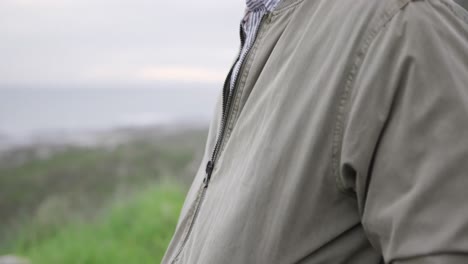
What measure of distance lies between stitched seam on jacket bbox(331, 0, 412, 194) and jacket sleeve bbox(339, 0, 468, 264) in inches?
0.4

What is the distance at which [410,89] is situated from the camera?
95 cm

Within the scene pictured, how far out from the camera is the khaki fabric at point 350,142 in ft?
3.03

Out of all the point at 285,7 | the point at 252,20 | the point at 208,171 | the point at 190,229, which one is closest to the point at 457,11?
the point at 285,7

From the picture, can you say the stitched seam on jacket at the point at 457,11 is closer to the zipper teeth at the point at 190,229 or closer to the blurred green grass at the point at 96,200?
the zipper teeth at the point at 190,229

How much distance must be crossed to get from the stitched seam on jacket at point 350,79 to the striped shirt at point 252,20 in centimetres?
31

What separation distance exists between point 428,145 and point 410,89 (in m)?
0.09

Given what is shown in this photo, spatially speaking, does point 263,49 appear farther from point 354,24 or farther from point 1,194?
point 1,194

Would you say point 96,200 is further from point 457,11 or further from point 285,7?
point 457,11

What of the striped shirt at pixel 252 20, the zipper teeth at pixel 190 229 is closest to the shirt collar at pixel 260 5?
the striped shirt at pixel 252 20

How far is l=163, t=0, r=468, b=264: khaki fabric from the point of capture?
3.03ft

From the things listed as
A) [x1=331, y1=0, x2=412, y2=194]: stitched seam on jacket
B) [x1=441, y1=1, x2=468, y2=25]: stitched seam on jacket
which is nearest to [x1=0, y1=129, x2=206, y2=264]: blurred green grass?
[x1=331, y1=0, x2=412, y2=194]: stitched seam on jacket

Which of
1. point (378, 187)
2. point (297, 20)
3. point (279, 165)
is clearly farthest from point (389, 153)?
point (297, 20)

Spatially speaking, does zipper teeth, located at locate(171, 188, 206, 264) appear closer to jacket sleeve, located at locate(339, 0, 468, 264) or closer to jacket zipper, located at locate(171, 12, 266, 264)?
jacket zipper, located at locate(171, 12, 266, 264)

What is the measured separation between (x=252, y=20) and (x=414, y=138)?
528mm
